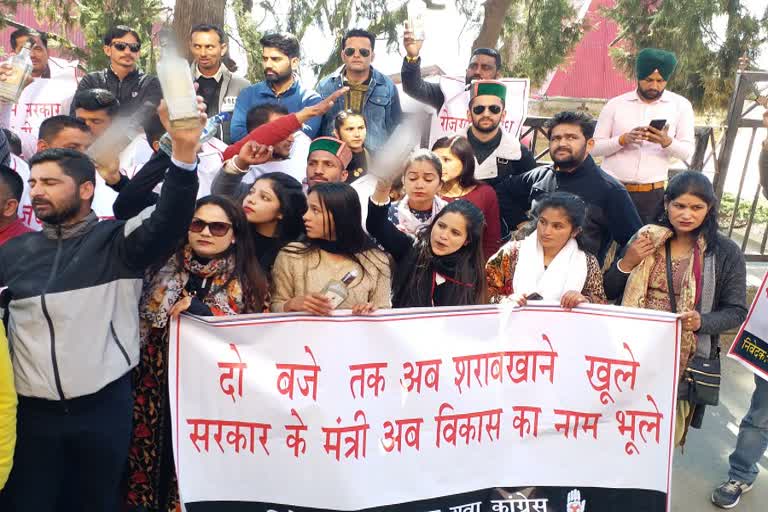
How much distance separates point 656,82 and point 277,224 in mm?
2937

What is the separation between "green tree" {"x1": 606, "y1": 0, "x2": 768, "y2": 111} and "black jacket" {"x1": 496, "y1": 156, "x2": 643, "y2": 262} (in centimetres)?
590

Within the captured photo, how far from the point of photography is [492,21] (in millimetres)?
9602

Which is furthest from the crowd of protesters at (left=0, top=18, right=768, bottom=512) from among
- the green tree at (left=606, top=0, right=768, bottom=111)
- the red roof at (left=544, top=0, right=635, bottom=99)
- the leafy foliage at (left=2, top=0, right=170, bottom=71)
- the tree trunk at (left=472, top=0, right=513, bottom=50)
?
the red roof at (left=544, top=0, right=635, bottom=99)

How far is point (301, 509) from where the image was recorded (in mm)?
3045

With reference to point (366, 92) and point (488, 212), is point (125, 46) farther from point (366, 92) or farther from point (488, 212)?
point (488, 212)

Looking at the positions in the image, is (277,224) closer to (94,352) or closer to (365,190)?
(365,190)

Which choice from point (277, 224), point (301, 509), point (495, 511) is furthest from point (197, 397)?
point (495, 511)

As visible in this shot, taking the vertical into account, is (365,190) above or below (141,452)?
above

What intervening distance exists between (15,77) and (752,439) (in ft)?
14.1

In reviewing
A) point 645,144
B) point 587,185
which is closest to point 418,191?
point 587,185

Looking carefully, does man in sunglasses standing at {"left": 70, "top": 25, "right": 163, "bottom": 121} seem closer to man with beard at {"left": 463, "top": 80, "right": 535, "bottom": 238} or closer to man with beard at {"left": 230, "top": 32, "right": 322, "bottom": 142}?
man with beard at {"left": 230, "top": 32, "right": 322, "bottom": 142}

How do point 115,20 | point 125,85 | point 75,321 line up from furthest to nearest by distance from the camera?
point 115,20 < point 125,85 < point 75,321

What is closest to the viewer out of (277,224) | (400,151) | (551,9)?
(400,151)

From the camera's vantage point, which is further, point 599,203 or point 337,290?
point 599,203
